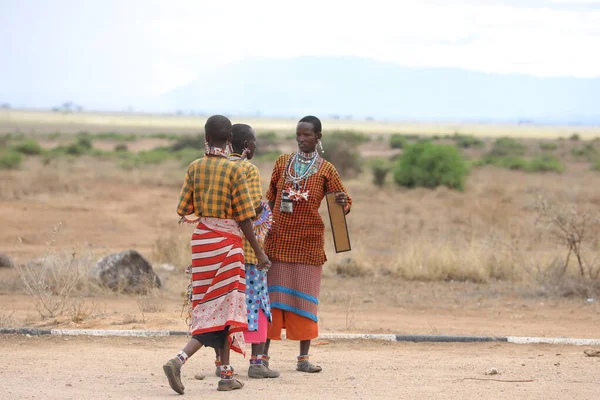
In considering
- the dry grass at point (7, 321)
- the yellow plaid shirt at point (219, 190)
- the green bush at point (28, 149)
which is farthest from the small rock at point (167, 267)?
the green bush at point (28, 149)

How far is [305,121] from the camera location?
259 inches

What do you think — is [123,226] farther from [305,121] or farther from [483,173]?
[483,173]

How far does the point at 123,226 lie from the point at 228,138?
13.7m

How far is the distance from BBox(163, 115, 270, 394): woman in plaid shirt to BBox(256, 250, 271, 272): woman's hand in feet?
0.35

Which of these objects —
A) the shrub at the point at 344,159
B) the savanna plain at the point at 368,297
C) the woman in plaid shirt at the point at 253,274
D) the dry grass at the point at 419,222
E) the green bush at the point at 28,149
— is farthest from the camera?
the green bush at the point at 28,149

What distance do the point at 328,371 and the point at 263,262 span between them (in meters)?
1.28

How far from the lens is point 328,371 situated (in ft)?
22.4

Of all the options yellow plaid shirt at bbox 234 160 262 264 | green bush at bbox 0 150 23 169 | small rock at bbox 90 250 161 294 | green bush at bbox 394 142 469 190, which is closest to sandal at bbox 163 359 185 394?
yellow plaid shirt at bbox 234 160 262 264

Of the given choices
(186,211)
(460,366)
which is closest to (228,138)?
(186,211)

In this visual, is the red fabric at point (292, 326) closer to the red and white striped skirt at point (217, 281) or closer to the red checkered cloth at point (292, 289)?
the red checkered cloth at point (292, 289)

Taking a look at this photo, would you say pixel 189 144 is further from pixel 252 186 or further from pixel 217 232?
pixel 217 232

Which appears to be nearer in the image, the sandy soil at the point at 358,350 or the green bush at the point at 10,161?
the sandy soil at the point at 358,350

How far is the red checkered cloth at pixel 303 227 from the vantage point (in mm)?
6570

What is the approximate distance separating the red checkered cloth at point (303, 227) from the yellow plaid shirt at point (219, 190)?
2.58 feet
